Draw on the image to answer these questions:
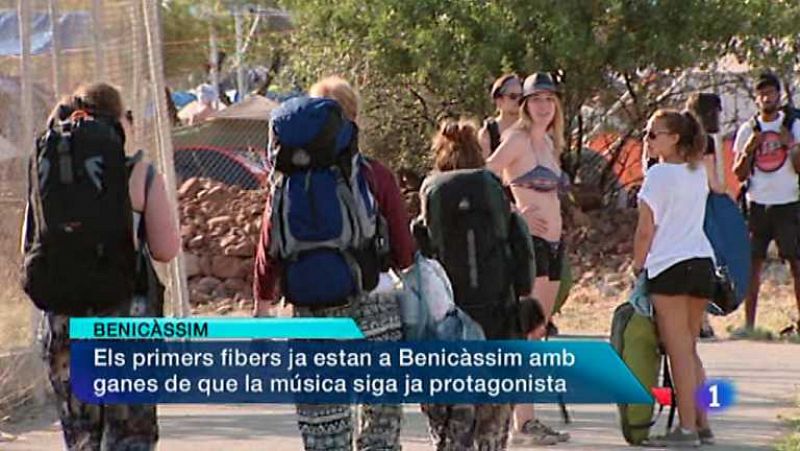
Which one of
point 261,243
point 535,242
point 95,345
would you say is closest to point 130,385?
point 95,345

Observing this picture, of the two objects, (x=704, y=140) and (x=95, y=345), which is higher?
(x=704, y=140)

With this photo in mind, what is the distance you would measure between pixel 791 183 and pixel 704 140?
4857mm

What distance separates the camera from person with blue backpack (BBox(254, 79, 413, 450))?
22.7 ft

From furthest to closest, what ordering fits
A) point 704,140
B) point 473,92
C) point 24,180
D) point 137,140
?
point 473,92, point 137,140, point 24,180, point 704,140

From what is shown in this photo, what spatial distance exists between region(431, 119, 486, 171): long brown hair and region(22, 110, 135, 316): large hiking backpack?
60.2 inches

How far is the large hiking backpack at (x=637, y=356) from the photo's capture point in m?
9.05

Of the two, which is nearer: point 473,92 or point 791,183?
point 791,183

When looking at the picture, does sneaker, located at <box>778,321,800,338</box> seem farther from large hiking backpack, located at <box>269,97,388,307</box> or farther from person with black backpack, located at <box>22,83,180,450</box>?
person with black backpack, located at <box>22,83,180,450</box>

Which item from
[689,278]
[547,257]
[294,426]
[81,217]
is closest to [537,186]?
[547,257]

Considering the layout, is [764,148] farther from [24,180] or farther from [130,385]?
[130,385]

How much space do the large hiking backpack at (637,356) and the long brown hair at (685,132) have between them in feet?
2.69

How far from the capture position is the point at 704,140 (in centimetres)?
896

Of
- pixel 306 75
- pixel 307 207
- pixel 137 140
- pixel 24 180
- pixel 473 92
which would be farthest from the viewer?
pixel 306 75

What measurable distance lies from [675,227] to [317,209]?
250 cm
